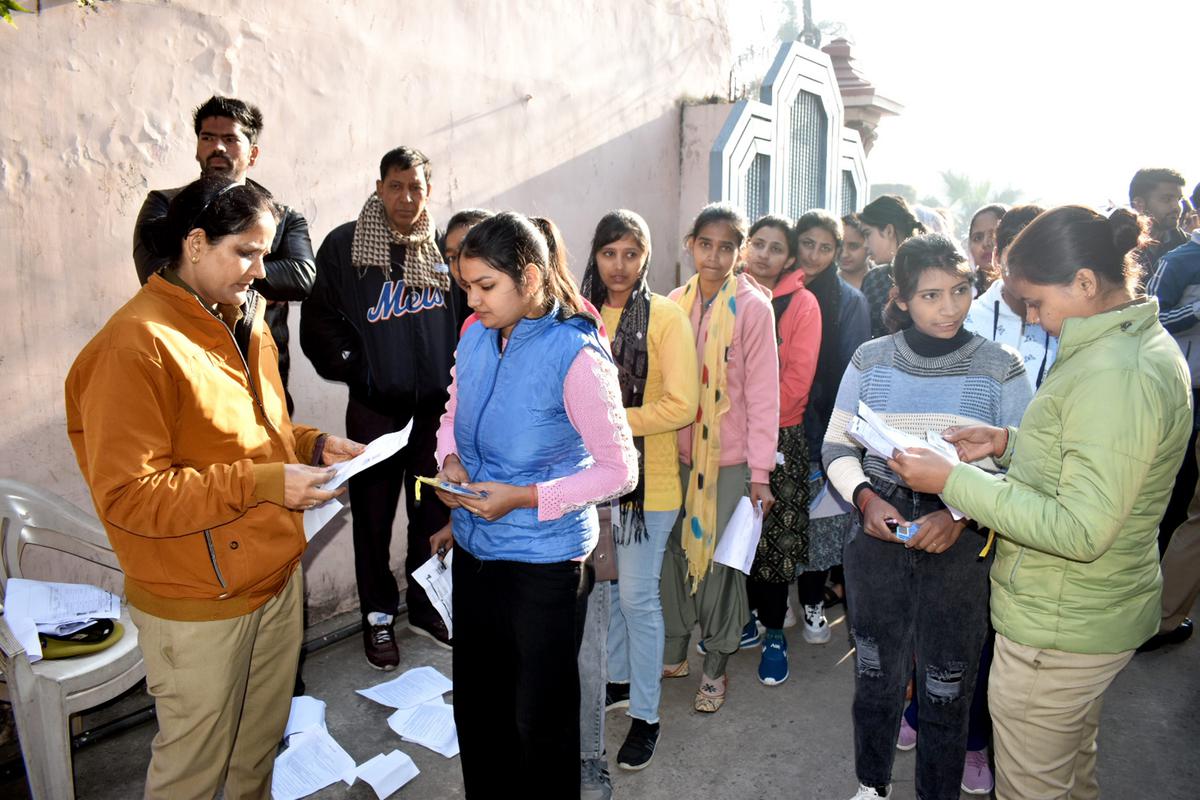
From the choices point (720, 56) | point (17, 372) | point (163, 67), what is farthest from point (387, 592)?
point (720, 56)

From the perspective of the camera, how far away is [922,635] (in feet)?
8.43

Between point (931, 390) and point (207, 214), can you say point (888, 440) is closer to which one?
point (931, 390)

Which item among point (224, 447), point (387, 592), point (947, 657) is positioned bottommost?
point (387, 592)

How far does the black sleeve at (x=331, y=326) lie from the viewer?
375cm

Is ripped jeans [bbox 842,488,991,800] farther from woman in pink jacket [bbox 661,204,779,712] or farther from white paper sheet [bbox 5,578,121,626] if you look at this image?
white paper sheet [bbox 5,578,121,626]

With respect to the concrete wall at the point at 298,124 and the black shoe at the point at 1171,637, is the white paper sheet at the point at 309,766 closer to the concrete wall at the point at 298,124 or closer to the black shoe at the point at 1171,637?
the concrete wall at the point at 298,124

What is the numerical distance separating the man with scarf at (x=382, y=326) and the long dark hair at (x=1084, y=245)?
2.53m

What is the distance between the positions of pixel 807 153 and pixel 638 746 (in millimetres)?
6104

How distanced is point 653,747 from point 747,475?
116 cm

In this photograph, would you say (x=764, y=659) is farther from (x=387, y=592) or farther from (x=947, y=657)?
(x=387, y=592)

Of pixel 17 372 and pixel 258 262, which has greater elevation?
pixel 258 262

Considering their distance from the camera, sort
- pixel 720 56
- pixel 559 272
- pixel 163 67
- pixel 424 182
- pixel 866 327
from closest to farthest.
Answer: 1. pixel 559 272
2. pixel 163 67
3. pixel 424 182
4. pixel 866 327
5. pixel 720 56

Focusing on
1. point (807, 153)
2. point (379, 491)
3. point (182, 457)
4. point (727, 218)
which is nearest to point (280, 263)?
point (379, 491)

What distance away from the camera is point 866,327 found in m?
4.39
